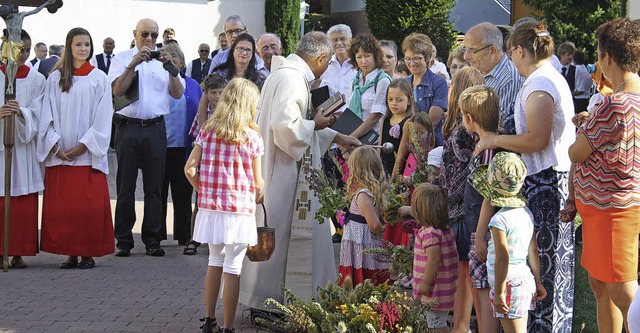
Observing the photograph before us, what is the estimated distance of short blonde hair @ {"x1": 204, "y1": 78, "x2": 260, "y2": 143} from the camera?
21.7ft

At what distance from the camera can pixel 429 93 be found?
31.2 feet

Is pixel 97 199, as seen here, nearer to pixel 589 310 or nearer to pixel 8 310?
pixel 8 310

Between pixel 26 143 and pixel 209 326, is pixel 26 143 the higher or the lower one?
the higher one

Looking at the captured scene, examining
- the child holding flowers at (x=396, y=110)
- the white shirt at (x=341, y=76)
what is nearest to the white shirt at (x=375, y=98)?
the child holding flowers at (x=396, y=110)

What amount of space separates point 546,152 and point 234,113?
210 cm

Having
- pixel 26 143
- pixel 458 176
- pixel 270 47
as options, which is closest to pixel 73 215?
pixel 26 143

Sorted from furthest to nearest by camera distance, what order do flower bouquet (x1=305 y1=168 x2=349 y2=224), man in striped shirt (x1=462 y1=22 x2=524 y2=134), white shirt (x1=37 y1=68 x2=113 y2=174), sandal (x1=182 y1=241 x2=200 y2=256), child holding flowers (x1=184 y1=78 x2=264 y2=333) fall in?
sandal (x1=182 y1=241 x2=200 y2=256) → white shirt (x1=37 y1=68 x2=113 y2=174) → flower bouquet (x1=305 y1=168 x2=349 y2=224) → child holding flowers (x1=184 y1=78 x2=264 y2=333) → man in striped shirt (x1=462 y1=22 x2=524 y2=134)

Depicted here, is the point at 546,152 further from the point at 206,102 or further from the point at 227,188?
the point at 206,102

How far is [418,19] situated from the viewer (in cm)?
3094

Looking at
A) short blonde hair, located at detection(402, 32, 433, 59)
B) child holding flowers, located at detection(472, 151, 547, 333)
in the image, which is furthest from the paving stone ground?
short blonde hair, located at detection(402, 32, 433, 59)

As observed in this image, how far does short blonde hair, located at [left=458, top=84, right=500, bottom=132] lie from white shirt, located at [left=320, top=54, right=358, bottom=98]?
223 inches

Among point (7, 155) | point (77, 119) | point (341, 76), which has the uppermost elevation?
point (341, 76)

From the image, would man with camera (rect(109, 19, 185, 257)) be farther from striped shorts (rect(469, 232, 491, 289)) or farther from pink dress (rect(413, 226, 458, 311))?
striped shorts (rect(469, 232, 491, 289))

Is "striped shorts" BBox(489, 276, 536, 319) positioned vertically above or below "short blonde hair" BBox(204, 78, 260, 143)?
below
